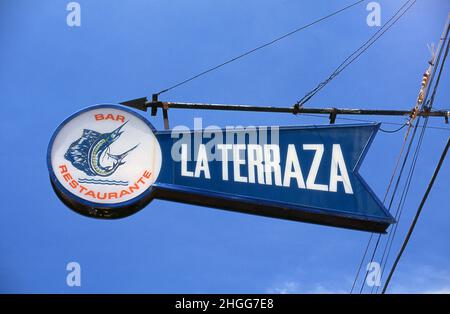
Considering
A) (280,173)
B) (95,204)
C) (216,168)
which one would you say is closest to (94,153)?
(95,204)

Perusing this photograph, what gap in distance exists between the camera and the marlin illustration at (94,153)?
11234mm

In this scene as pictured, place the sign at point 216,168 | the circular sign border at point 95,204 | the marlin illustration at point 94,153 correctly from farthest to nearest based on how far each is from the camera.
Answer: the marlin illustration at point 94,153
the sign at point 216,168
the circular sign border at point 95,204

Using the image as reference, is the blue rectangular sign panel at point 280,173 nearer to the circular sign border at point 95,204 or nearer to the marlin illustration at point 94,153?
the circular sign border at point 95,204

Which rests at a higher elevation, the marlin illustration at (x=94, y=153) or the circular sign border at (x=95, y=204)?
the marlin illustration at (x=94, y=153)

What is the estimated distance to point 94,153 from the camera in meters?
11.4

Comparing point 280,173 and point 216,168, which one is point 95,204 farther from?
point 280,173

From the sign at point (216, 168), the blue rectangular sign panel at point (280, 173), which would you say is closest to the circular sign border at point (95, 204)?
the sign at point (216, 168)

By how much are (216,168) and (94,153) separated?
1.81 m

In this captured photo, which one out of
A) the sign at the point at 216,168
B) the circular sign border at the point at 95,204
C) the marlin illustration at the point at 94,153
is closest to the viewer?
the circular sign border at the point at 95,204

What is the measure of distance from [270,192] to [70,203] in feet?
9.49

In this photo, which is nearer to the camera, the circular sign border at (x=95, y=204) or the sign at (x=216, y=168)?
the circular sign border at (x=95, y=204)

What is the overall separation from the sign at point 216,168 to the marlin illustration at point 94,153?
1 cm

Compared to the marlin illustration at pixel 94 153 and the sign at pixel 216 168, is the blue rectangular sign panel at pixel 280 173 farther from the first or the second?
the marlin illustration at pixel 94 153
